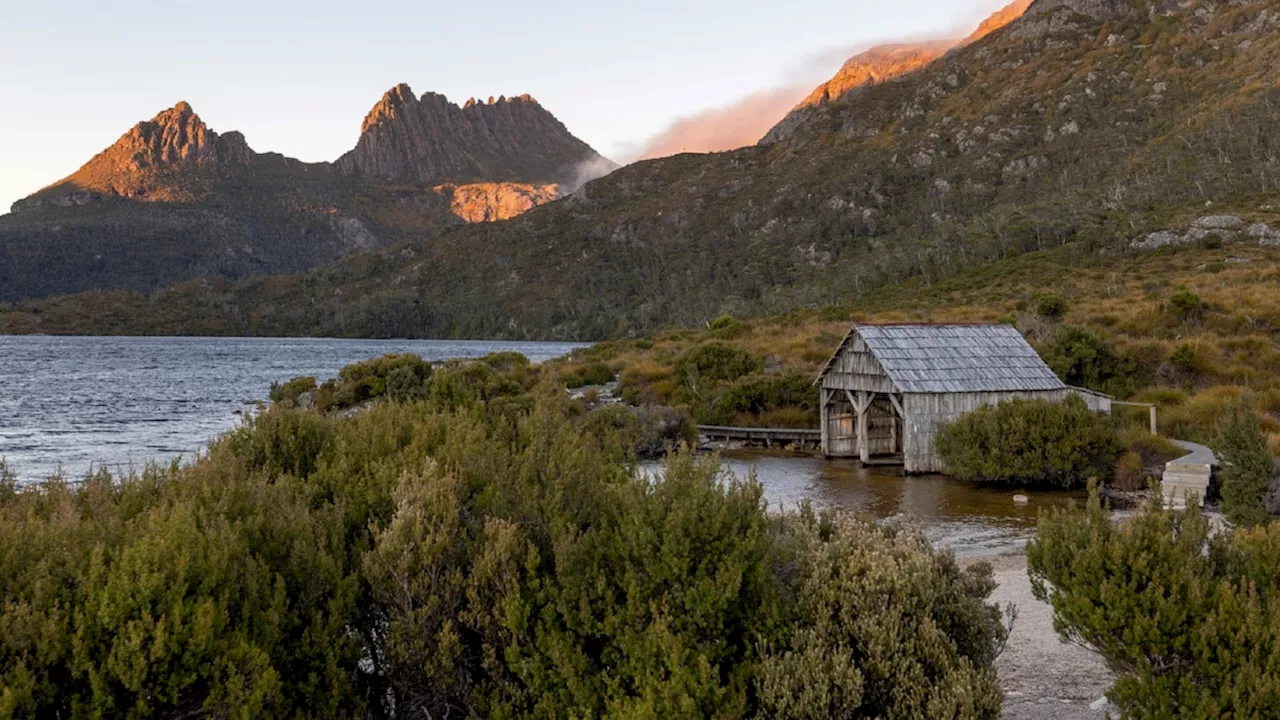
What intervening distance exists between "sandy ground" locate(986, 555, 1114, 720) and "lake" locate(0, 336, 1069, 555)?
83.1 inches

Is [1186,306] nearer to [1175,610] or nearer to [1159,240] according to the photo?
[1159,240]

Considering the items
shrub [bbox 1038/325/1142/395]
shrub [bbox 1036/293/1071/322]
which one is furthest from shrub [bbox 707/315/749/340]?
shrub [bbox 1038/325/1142/395]

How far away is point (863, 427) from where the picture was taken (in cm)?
2536

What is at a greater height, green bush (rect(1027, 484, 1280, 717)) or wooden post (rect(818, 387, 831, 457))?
green bush (rect(1027, 484, 1280, 717))

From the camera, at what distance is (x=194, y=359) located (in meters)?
93.2

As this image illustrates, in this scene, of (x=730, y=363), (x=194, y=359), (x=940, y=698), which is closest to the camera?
(x=940, y=698)

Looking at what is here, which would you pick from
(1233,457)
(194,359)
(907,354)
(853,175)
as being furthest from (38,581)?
(853,175)

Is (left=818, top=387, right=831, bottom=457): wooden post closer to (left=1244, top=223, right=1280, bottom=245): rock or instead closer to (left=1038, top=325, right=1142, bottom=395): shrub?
(left=1038, top=325, right=1142, bottom=395): shrub

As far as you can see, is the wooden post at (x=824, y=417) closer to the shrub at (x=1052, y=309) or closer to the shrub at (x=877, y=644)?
the shrub at (x=1052, y=309)

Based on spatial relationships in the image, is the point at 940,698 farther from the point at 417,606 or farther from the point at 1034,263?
the point at 1034,263

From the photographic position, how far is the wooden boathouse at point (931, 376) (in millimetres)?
22672

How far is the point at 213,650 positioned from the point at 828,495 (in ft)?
56.8

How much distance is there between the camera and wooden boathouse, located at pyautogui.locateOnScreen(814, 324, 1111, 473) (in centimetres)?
2267

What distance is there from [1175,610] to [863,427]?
20412 millimetres
